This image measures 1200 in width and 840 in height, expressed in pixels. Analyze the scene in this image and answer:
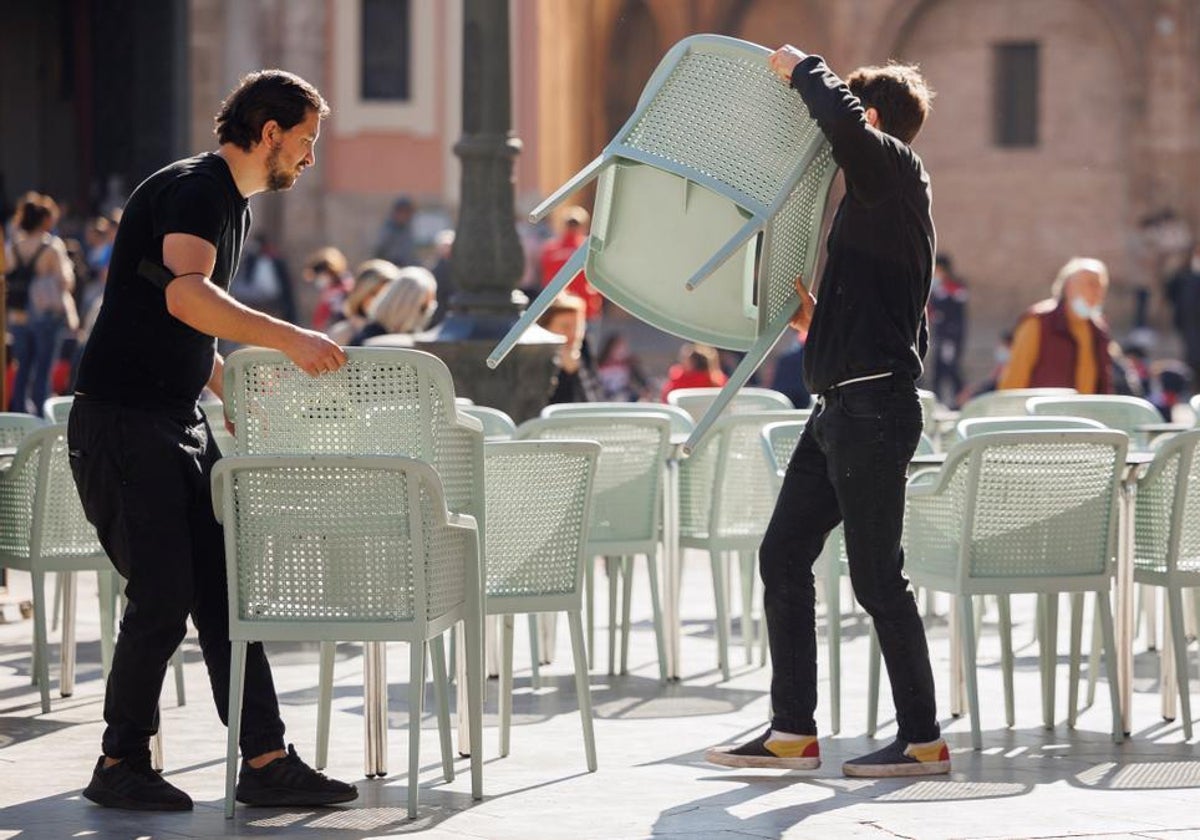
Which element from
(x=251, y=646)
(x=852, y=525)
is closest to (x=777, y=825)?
(x=852, y=525)

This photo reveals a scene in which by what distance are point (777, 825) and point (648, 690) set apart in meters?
2.45

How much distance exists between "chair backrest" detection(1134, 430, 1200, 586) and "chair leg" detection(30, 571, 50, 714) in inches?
129

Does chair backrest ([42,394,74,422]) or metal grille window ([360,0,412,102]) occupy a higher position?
metal grille window ([360,0,412,102])

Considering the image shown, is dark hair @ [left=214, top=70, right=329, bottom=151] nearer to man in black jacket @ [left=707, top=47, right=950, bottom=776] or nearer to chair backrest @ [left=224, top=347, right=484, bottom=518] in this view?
chair backrest @ [left=224, top=347, right=484, bottom=518]

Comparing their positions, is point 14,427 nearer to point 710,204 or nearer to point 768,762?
point 710,204

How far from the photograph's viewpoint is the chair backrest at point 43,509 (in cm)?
779

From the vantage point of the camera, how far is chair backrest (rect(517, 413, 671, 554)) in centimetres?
848

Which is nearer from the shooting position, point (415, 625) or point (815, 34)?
point (415, 625)

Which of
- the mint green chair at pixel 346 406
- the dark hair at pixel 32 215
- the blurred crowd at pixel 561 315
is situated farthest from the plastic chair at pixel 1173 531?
the dark hair at pixel 32 215

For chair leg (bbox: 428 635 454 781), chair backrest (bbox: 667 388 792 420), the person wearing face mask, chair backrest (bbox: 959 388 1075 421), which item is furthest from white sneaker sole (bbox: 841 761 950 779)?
the person wearing face mask

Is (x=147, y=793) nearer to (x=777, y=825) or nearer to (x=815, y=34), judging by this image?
(x=777, y=825)

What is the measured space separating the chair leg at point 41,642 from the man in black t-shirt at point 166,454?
5.14ft

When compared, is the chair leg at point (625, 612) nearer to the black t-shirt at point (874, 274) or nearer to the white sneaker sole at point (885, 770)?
the white sneaker sole at point (885, 770)

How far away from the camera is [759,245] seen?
675 centimetres
